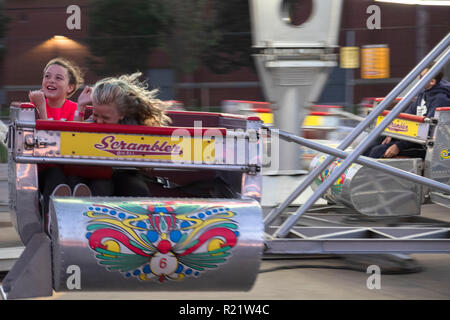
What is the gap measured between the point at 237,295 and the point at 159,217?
0.99m

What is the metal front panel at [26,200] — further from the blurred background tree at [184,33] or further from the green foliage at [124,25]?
the blurred background tree at [184,33]

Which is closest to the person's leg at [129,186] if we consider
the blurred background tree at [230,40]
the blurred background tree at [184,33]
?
the blurred background tree at [184,33]

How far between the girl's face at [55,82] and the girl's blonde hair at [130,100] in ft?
1.45

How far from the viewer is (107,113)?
4121 mm

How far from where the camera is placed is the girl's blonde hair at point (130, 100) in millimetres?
4094

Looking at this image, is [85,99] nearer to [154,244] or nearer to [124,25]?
[154,244]

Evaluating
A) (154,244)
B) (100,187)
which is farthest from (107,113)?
(154,244)

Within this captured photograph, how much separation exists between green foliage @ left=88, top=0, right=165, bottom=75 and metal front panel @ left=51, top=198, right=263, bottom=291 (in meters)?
14.8

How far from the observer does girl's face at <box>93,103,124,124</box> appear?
162 inches

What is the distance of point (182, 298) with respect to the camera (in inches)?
167

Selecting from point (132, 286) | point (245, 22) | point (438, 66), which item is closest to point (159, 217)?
point (132, 286)

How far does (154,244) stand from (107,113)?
3.08ft
